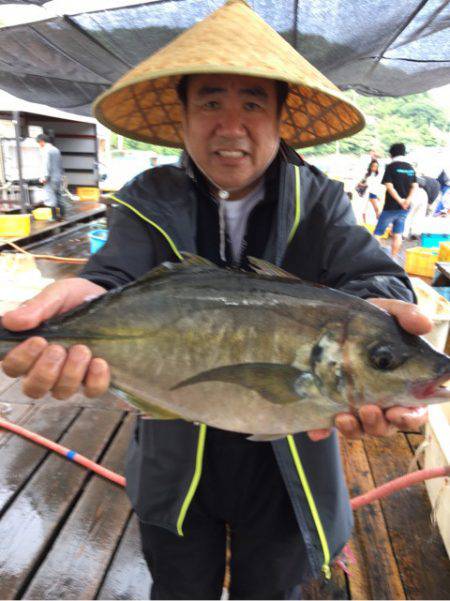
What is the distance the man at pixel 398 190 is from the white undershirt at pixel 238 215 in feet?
28.6

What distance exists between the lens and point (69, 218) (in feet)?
41.8

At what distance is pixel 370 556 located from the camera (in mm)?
2463

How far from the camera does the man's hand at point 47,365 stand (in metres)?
1.27

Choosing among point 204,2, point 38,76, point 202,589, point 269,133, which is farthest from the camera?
point 38,76

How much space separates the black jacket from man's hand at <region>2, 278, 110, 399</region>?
309 millimetres

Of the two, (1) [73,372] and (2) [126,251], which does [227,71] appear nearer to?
(2) [126,251]

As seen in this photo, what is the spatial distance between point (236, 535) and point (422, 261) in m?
7.37

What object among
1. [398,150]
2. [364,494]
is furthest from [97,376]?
[398,150]

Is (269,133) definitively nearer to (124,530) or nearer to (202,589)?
(202,589)

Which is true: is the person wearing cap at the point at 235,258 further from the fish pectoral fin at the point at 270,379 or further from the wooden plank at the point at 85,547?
the wooden plank at the point at 85,547

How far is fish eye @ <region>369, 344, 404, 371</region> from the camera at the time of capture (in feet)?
3.95

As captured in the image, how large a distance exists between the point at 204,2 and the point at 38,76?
3610 mm

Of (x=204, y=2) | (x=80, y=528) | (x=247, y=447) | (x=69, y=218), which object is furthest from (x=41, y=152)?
(x=247, y=447)

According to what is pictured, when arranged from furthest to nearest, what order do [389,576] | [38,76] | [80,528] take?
[38,76] → [80,528] → [389,576]
